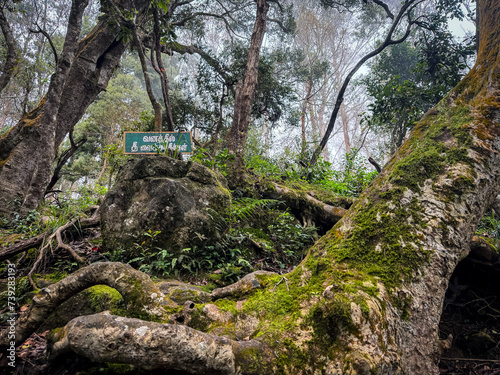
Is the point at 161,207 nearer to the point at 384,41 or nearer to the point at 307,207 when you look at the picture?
the point at 307,207

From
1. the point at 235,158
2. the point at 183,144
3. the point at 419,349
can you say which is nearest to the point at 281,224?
the point at 235,158

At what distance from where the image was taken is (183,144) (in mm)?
4141

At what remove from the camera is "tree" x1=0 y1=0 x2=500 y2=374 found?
1.39 meters

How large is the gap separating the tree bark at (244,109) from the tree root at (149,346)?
408cm

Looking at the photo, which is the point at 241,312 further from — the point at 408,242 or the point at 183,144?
the point at 183,144

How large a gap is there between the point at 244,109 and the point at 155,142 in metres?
2.65

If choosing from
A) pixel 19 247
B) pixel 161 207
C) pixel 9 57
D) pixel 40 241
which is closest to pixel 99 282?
pixel 161 207

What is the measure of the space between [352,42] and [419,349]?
24.9m

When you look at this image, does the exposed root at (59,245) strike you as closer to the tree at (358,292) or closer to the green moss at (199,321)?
the tree at (358,292)

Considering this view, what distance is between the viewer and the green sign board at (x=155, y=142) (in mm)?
3979

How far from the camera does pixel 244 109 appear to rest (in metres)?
6.02

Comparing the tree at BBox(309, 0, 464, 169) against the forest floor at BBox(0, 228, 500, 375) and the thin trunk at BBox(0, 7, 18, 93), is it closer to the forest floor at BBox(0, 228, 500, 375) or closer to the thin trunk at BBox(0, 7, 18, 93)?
the forest floor at BBox(0, 228, 500, 375)

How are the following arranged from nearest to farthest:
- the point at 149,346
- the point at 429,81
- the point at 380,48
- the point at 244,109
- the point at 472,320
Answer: the point at 149,346 → the point at 472,320 → the point at 244,109 → the point at 380,48 → the point at 429,81

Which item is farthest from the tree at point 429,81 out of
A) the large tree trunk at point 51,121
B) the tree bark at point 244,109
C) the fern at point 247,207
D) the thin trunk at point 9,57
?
the thin trunk at point 9,57
